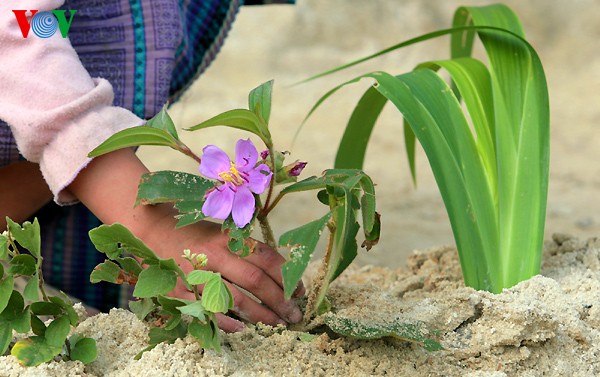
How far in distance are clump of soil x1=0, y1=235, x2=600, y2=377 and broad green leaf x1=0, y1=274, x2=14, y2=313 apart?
0.06 m

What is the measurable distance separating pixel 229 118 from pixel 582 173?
2.03 meters

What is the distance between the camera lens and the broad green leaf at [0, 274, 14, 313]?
708mm

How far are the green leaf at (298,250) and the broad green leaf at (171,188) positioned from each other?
0.36 ft

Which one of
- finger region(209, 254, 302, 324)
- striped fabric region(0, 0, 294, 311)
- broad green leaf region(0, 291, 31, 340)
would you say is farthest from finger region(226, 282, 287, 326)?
striped fabric region(0, 0, 294, 311)

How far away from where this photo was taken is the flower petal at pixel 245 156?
0.78m

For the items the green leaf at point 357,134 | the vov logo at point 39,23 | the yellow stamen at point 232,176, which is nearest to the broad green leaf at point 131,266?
the yellow stamen at point 232,176

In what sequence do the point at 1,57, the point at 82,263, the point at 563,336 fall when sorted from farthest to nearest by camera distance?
the point at 82,263 → the point at 1,57 → the point at 563,336

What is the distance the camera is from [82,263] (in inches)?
59.1

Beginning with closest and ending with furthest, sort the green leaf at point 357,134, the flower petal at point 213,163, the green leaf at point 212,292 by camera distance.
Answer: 1. the green leaf at point 212,292
2. the flower petal at point 213,163
3. the green leaf at point 357,134

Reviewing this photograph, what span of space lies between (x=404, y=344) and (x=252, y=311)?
0.15m

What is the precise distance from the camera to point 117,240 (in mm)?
736

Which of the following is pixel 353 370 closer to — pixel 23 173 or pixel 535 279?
pixel 535 279

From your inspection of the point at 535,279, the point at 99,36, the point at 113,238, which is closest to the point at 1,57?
the point at 99,36

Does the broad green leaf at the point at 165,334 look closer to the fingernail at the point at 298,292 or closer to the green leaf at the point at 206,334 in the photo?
the green leaf at the point at 206,334
